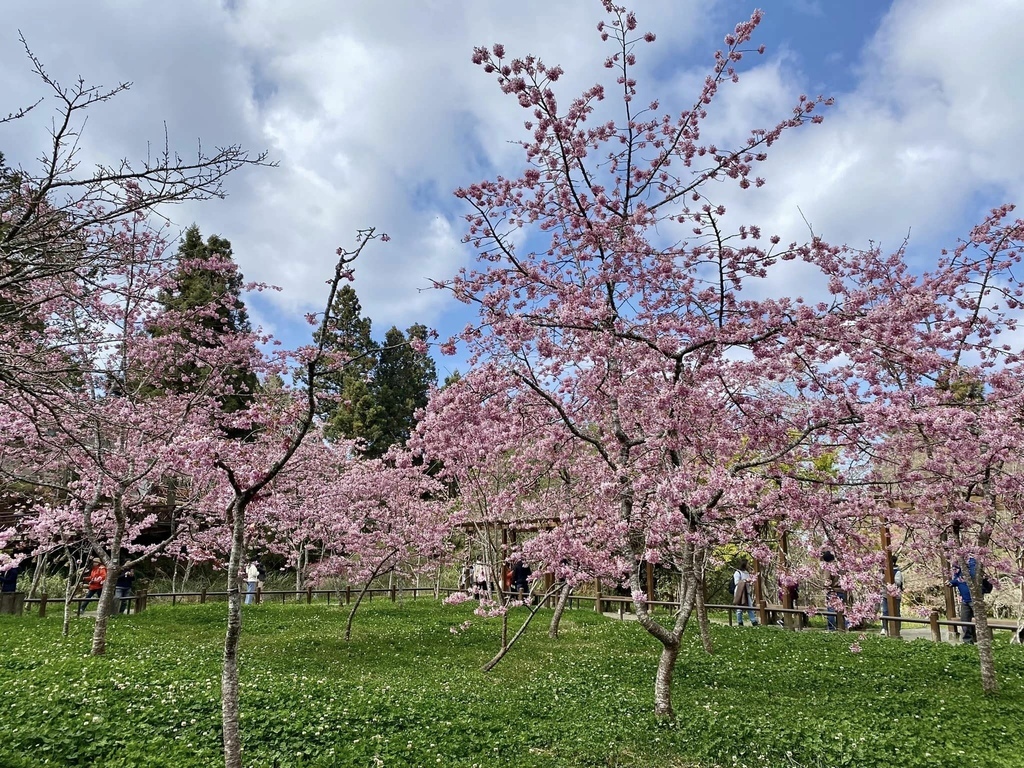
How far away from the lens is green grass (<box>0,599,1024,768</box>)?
5441 millimetres

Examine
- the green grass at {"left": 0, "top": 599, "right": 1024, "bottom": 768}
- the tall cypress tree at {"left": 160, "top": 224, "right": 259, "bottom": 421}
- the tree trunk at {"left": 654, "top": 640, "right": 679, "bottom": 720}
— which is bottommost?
the green grass at {"left": 0, "top": 599, "right": 1024, "bottom": 768}

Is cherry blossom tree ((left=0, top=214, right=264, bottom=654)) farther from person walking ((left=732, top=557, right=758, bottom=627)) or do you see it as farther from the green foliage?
the green foliage

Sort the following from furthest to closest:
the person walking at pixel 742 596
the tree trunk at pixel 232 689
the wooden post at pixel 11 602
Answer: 1. the person walking at pixel 742 596
2. the wooden post at pixel 11 602
3. the tree trunk at pixel 232 689

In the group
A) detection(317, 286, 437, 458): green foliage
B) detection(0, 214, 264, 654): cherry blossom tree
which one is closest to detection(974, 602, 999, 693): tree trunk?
detection(0, 214, 264, 654): cherry blossom tree

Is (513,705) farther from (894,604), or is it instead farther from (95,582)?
(95,582)

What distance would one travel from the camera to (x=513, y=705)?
7109 mm

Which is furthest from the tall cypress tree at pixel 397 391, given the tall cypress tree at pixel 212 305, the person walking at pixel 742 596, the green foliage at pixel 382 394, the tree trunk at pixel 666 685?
the tree trunk at pixel 666 685

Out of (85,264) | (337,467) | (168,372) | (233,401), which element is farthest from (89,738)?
(233,401)

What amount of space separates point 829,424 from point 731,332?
141 centimetres

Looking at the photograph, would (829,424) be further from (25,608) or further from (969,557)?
(25,608)

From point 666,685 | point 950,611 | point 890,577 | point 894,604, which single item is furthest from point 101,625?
point 950,611

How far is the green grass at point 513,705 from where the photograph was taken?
544 cm

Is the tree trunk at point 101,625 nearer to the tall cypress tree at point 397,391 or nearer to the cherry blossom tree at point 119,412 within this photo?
the cherry blossom tree at point 119,412

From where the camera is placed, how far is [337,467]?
784 inches
